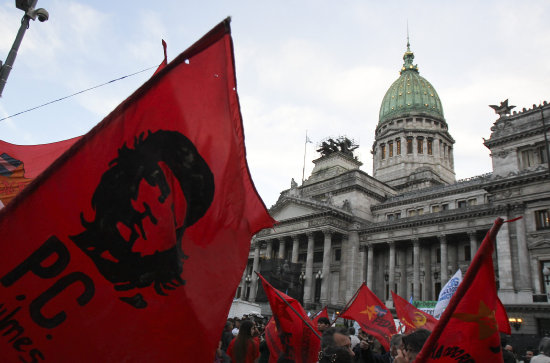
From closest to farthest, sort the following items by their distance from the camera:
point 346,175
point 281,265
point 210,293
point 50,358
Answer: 1. point 50,358
2. point 210,293
3. point 281,265
4. point 346,175

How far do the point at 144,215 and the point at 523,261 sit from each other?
34342 mm

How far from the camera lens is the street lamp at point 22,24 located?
865cm

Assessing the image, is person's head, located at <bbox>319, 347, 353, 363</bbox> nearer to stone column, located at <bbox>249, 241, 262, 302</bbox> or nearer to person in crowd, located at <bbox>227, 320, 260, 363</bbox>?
person in crowd, located at <bbox>227, 320, 260, 363</bbox>

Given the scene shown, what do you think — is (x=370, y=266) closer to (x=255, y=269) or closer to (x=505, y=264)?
(x=505, y=264)

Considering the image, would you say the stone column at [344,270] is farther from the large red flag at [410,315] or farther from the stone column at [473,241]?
the large red flag at [410,315]

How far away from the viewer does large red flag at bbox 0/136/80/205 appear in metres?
9.10

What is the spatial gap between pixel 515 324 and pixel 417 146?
3888 centimetres

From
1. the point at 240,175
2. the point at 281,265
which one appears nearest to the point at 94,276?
the point at 240,175

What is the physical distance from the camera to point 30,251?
2.96 metres

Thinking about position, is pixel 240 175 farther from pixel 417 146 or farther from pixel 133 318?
pixel 417 146

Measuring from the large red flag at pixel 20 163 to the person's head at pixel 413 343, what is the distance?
803 centimetres

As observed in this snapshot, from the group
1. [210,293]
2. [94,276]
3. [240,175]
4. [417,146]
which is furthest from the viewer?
[417,146]

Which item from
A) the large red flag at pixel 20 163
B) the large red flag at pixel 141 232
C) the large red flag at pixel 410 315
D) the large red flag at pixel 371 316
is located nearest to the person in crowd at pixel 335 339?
the large red flag at pixel 141 232

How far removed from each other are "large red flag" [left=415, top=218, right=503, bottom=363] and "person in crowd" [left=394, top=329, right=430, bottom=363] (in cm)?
37
